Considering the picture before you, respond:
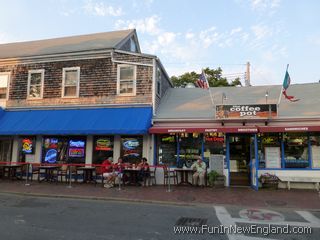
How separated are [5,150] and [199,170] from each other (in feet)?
36.3

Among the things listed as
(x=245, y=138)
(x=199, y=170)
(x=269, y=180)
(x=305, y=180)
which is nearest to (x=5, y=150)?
(x=199, y=170)

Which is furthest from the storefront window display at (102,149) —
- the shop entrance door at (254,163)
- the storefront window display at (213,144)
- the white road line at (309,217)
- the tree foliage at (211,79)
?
the tree foliage at (211,79)

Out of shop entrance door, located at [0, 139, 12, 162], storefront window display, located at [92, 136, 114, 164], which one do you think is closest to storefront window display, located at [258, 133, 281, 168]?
storefront window display, located at [92, 136, 114, 164]

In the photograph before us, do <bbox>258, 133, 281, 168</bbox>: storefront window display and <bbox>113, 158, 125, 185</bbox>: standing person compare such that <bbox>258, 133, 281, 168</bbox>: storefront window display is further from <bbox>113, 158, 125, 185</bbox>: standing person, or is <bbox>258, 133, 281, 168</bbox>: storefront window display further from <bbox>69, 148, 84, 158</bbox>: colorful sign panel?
<bbox>69, 148, 84, 158</bbox>: colorful sign panel

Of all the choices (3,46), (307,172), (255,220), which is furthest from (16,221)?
(3,46)

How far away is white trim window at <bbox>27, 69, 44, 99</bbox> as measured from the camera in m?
16.3

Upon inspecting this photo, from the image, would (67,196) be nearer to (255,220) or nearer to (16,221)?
(16,221)

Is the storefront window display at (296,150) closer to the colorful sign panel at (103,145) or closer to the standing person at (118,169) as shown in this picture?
the standing person at (118,169)

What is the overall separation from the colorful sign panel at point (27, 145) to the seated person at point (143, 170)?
6.45m

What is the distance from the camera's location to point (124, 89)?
1517 centimetres

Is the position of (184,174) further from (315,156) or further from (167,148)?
(315,156)

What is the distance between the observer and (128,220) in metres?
7.62

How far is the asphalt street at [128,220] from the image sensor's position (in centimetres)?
637

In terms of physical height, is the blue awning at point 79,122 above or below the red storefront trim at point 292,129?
above
